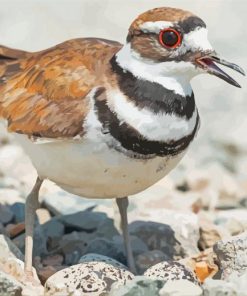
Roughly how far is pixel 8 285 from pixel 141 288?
0.74m

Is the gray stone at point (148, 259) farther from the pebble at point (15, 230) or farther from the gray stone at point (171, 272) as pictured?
the pebble at point (15, 230)

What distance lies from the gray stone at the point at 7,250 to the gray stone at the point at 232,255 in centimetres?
129

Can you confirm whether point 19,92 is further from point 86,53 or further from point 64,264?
point 64,264

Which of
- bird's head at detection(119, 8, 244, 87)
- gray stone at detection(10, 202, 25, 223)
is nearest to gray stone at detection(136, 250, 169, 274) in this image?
gray stone at detection(10, 202, 25, 223)

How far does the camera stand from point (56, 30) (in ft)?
44.9

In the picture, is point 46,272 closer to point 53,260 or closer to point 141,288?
point 53,260

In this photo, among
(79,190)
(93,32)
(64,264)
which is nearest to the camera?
(79,190)

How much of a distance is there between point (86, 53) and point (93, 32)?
23.8 ft

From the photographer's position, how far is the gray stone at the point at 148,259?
688 cm

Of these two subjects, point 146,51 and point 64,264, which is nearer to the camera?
point 146,51

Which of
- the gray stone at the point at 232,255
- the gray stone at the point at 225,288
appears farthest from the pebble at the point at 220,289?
the gray stone at the point at 232,255

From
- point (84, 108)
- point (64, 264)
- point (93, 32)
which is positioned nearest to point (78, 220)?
point (64, 264)

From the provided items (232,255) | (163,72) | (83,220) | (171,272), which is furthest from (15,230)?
(163,72)

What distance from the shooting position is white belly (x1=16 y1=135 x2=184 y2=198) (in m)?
5.91
